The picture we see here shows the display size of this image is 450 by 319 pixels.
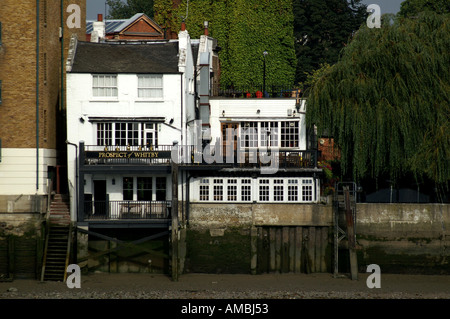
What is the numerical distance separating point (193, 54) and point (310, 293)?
744 inches

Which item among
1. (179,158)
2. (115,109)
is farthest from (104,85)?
(179,158)

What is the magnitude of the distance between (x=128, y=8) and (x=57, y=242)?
61.8m

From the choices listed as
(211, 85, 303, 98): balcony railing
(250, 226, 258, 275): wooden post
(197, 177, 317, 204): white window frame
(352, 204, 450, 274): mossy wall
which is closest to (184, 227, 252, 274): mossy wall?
(250, 226, 258, 275): wooden post

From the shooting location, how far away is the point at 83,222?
4603 centimetres

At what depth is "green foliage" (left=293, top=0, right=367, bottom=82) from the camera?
255 feet

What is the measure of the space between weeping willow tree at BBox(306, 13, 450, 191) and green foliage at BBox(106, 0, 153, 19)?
5458cm

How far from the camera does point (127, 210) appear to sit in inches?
1852

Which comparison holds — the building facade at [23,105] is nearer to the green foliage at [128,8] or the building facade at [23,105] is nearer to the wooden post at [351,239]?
the wooden post at [351,239]

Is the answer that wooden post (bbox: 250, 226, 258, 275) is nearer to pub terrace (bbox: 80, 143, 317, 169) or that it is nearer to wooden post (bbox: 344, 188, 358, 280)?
pub terrace (bbox: 80, 143, 317, 169)

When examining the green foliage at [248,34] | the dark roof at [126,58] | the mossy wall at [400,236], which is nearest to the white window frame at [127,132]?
the dark roof at [126,58]

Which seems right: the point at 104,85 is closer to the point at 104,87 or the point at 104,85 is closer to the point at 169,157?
the point at 104,87

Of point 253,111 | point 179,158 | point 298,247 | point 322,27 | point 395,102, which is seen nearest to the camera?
point 395,102

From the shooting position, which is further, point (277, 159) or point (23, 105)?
point (277, 159)
